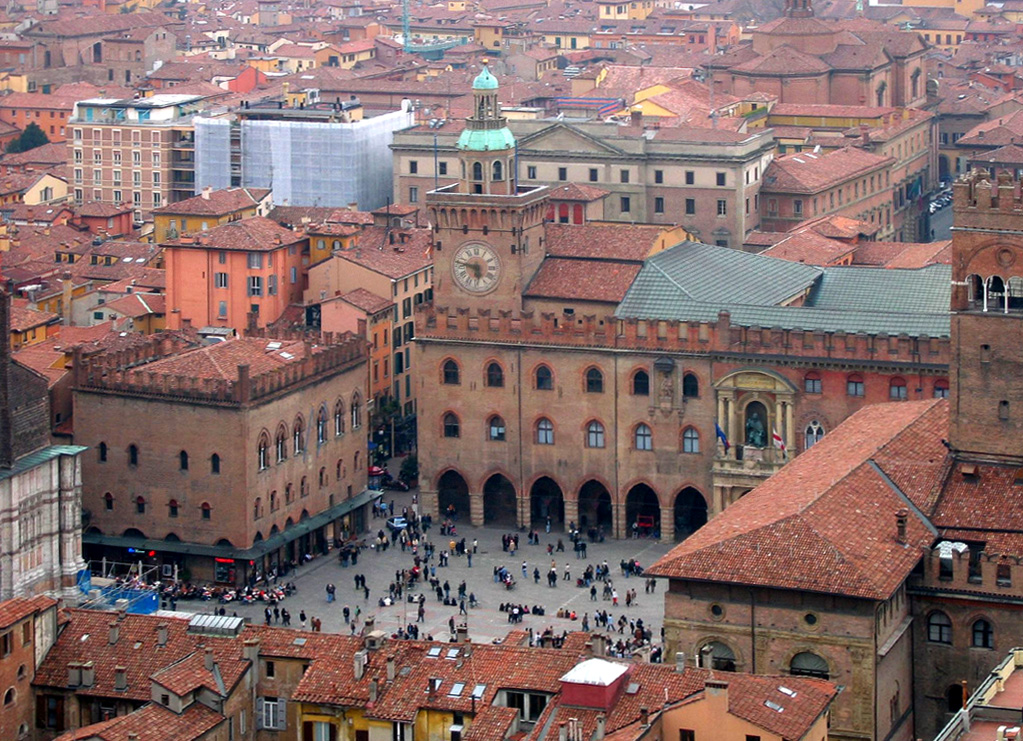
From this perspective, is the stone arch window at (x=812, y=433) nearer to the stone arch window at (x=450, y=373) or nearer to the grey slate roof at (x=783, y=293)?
the grey slate roof at (x=783, y=293)

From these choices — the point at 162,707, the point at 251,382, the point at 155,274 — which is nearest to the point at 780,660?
the point at 162,707

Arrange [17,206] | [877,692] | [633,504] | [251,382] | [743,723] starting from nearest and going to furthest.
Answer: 1. [743,723]
2. [877,692]
3. [251,382]
4. [633,504]
5. [17,206]

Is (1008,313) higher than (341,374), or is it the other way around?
(1008,313)

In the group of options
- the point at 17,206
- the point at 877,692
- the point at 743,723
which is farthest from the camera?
the point at 17,206

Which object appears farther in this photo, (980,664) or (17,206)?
(17,206)

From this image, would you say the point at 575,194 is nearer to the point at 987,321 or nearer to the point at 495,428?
the point at 495,428

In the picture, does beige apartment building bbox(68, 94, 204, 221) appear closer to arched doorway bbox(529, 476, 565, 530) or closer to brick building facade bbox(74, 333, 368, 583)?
arched doorway bbox(529, 476, 565, 530)

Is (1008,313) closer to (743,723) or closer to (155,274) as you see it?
(743,723)
